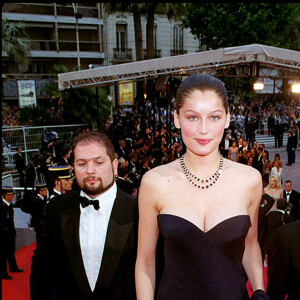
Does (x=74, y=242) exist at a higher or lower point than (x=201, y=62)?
lower

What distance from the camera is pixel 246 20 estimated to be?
63.5 feet

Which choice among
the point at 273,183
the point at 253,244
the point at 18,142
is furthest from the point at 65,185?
the point at 18,142

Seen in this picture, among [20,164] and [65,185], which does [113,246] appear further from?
[20,164]

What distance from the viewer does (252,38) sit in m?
20.0

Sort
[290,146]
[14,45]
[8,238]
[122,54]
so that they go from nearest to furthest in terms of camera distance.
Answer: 1. [8,238]
2. [290,146]
3. [14,45]
4. [122,54]

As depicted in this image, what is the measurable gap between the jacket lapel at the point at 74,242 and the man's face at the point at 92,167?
20 centimetres

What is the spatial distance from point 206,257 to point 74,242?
0.88 metres

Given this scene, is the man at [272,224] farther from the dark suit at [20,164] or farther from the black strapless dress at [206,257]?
the dark suit at [20,164]

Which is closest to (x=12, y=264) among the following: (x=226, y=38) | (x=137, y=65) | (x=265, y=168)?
(x=137, y=65)

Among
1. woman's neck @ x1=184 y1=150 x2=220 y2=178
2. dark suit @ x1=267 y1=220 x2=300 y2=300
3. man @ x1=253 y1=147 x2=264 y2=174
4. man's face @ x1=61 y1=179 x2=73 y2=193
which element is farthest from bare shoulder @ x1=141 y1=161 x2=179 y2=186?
man @ x1=253 y1=147 x2=264 y2=174

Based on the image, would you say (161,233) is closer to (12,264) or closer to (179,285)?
(179,285)

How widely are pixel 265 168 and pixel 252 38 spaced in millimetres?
12853

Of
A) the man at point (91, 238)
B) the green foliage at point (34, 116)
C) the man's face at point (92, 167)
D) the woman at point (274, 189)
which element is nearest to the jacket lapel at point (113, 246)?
the man at point (91, 238)

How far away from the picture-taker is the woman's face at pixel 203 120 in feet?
5.77
